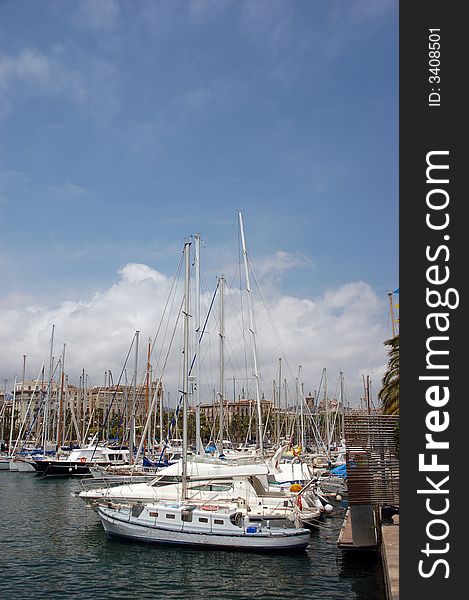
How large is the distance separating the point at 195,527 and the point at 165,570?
3386 mm

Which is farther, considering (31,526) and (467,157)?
(31,526)

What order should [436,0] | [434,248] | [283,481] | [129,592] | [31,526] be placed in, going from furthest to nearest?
[283,481] < [31,526] < [129,592] < [436,0] < [434,248]

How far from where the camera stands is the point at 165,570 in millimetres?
25219

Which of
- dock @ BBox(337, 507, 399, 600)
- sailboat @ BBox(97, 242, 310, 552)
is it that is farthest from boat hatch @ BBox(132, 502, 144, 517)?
dock @ BBox(337, 507, 399, 600)

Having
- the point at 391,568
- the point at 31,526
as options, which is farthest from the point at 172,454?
the point at 391,568

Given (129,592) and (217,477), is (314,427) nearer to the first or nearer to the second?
(217,477)

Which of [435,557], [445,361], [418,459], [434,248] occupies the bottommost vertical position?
[435,557]

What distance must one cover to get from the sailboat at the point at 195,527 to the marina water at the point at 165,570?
1.46ft

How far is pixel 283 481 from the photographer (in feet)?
135

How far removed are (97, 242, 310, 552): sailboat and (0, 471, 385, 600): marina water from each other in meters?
0.44

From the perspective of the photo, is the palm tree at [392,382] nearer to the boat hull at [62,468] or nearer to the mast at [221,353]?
the mast at [221,353]

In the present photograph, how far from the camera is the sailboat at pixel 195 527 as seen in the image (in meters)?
27.7

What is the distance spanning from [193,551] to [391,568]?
1302cm

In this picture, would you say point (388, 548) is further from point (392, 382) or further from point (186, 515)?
point (392, 382)
